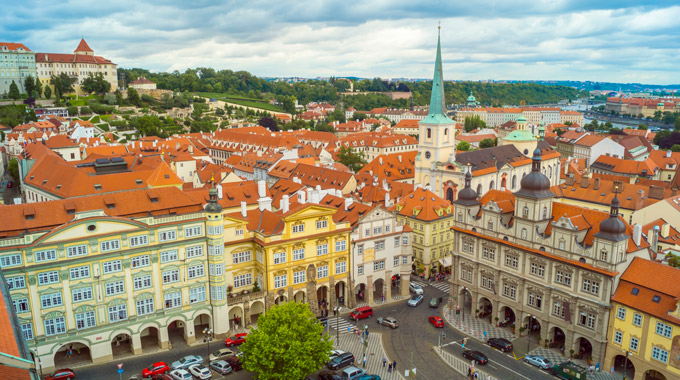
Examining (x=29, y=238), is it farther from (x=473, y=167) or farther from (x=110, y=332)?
(x=473, y=167)

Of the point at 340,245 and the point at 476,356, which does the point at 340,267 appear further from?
the point at 476,356

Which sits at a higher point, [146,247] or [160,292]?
[146,247]

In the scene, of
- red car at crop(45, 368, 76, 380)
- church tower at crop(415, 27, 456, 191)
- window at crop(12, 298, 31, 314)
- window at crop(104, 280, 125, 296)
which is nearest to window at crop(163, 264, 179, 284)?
window at crop(104, 280, 125, 296)

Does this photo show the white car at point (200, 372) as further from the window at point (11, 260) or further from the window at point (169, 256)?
the window at point (11, 260)

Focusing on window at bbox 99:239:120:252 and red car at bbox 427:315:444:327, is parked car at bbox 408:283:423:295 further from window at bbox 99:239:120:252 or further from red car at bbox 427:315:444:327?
window at bbox 99:239:120:252

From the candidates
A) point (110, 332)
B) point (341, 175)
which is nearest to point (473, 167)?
point (341, 175)

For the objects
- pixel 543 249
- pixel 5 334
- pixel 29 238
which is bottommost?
pixel 543 249
